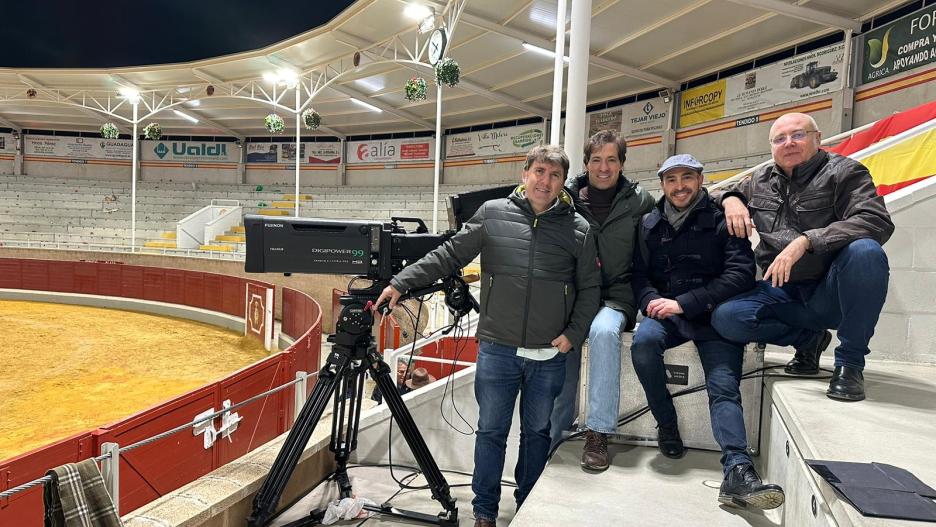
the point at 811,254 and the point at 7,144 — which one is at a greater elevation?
the point at 7,144

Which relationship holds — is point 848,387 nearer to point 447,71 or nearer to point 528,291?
point 528,291

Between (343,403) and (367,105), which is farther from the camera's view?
(367,105)

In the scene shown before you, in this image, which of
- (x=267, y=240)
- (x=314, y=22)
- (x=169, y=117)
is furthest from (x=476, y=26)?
(x=169, y=117)

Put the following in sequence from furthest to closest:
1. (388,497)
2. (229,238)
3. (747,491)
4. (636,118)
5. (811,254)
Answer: (229,238) < (636,118) < (388,497) < (811,254) < (747,491)

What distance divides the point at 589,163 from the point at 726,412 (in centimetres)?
136

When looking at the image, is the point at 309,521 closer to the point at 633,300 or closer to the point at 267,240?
the point at 267,240

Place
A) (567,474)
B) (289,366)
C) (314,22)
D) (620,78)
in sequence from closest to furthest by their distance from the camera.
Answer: (567,474) < (289,366) < (314,22) < (620,78)

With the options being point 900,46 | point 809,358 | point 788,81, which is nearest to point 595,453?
point 809,358

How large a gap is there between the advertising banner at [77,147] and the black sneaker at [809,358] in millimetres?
31227

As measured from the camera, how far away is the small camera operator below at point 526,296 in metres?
2.47

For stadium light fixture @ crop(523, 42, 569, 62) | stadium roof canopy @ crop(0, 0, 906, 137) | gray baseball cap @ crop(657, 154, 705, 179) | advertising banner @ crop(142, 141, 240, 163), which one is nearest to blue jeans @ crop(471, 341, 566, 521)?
gray baseball cap @ crop(657, 154, 705, 179)

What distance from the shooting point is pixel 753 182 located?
8.95ft

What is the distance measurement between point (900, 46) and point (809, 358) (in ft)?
34.0

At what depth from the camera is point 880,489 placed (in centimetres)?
141
